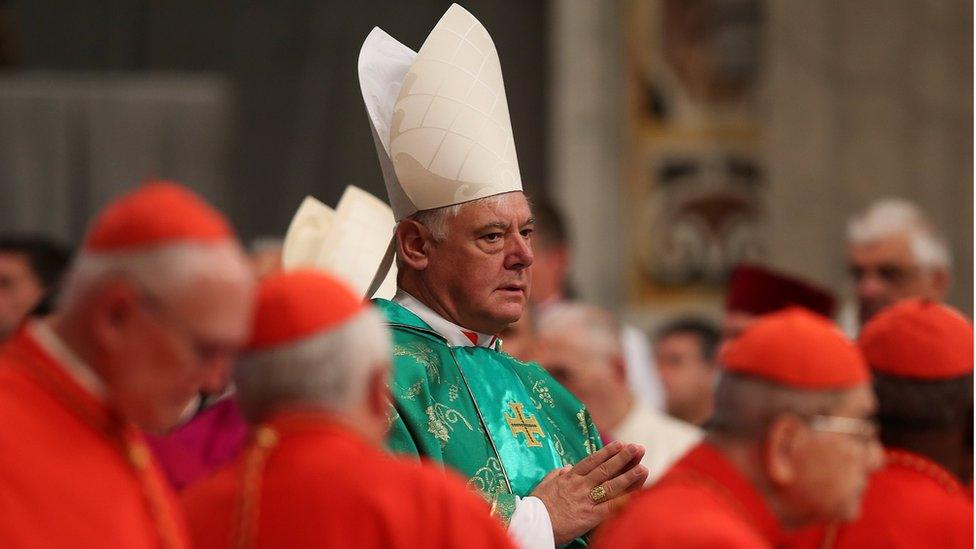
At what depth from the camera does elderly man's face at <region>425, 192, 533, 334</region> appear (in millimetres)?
3803

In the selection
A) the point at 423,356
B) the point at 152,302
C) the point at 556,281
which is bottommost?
the point at 556,281

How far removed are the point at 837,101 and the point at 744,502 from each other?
322 inches

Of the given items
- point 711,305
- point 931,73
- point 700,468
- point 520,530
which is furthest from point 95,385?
point 711,305

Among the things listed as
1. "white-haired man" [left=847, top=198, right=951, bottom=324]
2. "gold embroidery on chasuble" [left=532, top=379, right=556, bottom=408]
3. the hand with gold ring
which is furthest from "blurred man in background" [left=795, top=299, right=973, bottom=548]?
"white-haired man" [left=847, top=198, right=951, bottom=324]

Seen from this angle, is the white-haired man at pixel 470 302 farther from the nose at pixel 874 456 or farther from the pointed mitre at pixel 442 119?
the nose at pixel 874 456

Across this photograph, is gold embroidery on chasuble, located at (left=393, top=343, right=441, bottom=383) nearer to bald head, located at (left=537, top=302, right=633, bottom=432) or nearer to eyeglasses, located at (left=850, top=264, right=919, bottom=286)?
bald head, located at (left=537, top=302, right=633, bottom=432)

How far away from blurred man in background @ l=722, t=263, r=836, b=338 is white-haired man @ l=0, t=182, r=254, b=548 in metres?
4.15

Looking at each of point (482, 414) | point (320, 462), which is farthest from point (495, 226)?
point (320, 462)

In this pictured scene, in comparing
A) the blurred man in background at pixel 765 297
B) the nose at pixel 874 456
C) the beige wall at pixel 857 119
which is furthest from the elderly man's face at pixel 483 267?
the beige wall at pixel 857 119

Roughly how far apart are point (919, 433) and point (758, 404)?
36.5 inches

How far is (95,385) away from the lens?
2312 millimetres

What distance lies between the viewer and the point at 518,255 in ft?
12.5

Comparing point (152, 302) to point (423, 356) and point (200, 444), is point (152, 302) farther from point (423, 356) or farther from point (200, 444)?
point (200, 444)

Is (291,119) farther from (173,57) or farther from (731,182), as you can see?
(731,182)
